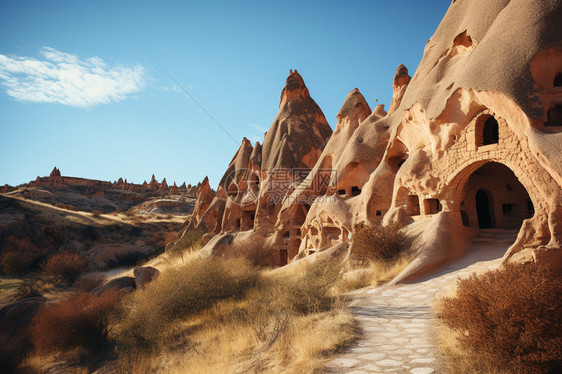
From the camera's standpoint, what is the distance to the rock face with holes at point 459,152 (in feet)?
23.6

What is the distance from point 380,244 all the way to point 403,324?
15.2ft

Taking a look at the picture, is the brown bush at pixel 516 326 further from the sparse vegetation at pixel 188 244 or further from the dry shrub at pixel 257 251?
the sparse vegetation at pixel 188 244

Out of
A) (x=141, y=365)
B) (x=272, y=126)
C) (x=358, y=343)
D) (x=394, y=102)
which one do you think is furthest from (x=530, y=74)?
(x=272, y=126)

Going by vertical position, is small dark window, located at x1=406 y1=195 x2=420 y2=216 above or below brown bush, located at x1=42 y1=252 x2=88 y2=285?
above

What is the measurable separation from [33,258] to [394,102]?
23790mm

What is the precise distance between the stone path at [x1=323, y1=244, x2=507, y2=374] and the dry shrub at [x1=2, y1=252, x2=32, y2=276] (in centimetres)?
2062

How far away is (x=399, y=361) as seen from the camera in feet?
11.2

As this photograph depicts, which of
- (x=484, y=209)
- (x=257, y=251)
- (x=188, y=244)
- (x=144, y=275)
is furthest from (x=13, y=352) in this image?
(x=188, y=244)

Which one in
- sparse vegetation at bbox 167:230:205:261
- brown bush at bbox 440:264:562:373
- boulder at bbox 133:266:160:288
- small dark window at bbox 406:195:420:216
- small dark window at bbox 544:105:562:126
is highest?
small dark window at bbox 544:105:562:126

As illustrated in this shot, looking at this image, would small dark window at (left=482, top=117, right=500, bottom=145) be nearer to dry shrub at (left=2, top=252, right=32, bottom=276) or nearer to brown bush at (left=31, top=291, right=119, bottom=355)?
brown bush at (left=31, top=291, right=119, bottom=355)

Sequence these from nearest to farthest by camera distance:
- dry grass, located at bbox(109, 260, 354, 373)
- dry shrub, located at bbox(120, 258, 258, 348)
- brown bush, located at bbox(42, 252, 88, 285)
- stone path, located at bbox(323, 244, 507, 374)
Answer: stone path, located at bbox(323, 244, 507, 374) → dry grass, located at bbox(109, 260, 354, 373) → dry shrub, located at bbox(120, 258, 258, 348) → brown bush, located at bbox(42, 252, 88, 285)

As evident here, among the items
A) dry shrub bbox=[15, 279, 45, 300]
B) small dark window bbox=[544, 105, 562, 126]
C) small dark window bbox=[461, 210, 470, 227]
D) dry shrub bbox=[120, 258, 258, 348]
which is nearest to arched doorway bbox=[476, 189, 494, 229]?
small dark window bbox=[461, 210, 470, 227]

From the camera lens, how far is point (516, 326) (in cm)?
308

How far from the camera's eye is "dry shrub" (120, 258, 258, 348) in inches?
279
